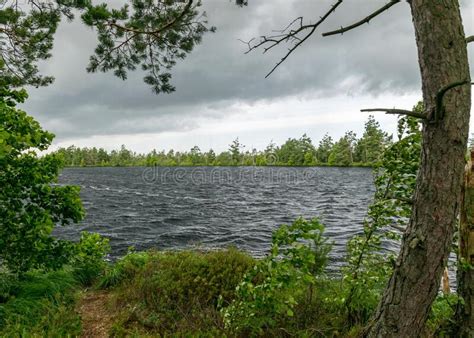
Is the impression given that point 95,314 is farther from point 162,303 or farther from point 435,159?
point 435,159

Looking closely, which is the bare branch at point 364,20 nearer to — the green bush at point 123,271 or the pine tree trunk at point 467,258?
the pine tree trunk at point 467,258

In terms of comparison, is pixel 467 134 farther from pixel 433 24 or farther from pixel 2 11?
pixel 2 11

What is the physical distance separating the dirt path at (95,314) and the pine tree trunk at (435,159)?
418 centimetres

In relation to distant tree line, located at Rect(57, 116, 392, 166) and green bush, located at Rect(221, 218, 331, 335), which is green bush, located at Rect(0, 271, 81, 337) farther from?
distant tree line, located at Rect(57, 116, 392, 166)

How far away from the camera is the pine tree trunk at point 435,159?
2.45 meters

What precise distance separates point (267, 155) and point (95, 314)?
145525 mm

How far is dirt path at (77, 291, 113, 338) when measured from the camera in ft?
15.4

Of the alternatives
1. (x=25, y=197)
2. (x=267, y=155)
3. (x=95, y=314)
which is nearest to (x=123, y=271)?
(x=95, y=314)

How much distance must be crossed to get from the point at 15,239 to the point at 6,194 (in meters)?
0.74

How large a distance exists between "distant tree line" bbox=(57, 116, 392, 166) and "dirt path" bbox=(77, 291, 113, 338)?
8588 centimetres

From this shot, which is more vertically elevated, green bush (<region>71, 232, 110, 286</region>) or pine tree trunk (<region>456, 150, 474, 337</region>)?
pine tree trunk (<region>456, 150, 474, 337</region>)

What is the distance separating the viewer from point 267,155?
5891 inches

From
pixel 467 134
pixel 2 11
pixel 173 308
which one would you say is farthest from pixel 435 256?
pixel 2 11

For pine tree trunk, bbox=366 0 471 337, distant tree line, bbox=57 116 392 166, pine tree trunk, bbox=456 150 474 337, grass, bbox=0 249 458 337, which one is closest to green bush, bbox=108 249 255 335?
grass, bbox=0 249 458 337
